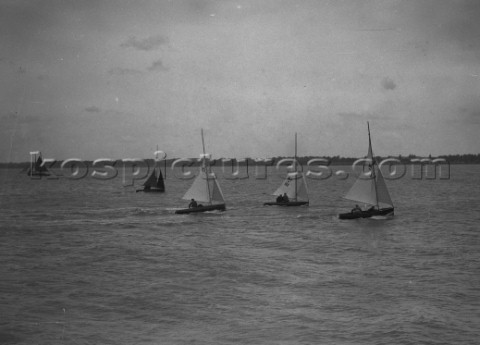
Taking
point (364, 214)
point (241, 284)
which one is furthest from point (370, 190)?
point (241, 284)

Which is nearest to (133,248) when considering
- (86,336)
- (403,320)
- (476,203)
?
(86,336)

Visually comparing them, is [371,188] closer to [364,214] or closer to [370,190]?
[370,190]

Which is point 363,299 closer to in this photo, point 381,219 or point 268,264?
point 268,264

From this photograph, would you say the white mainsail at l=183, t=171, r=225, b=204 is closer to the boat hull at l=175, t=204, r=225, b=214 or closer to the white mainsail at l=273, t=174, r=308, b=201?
the boat hull at l=175, t=204, r=225, b=214

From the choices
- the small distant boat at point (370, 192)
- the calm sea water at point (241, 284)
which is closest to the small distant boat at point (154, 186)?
the calm sea water at point (241, 284)

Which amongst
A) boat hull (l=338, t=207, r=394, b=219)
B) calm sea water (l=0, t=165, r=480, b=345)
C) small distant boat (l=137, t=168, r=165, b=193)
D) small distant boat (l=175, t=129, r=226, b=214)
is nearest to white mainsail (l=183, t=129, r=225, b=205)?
small distant boat (l=175, t=129, r=226, b=214)

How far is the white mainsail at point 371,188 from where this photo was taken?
5572 centimetres

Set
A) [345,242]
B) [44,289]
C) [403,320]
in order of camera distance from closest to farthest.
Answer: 1. [403,320]
2. [44,289]
3. [345,242]

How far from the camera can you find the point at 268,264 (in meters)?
34.5

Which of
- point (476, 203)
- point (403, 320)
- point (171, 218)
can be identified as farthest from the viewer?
point (476, 203)

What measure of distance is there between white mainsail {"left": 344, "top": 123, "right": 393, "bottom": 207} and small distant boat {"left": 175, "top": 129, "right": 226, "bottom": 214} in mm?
15381

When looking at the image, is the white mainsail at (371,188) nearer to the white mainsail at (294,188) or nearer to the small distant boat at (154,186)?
the white mainsail at (294,188)

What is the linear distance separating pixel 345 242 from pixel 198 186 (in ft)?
76.1

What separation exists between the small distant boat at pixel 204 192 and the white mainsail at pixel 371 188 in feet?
50.5
